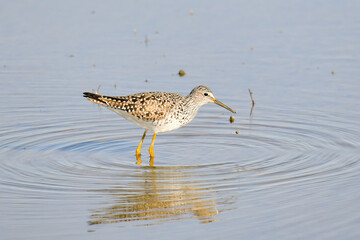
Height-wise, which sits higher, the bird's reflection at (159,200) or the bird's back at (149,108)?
the bird's back at (149,108)

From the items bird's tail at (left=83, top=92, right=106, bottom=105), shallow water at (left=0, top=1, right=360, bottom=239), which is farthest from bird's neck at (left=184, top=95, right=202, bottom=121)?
bird's tail at (left=83, top=92, right=106, bottom=105)

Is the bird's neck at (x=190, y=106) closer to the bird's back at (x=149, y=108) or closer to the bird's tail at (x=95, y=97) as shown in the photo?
the bird's back at (x=149, y=108)

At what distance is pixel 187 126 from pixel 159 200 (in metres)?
3.86

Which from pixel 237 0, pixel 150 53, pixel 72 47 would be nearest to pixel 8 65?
pixel 72 47

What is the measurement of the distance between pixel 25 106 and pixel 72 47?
357 cm

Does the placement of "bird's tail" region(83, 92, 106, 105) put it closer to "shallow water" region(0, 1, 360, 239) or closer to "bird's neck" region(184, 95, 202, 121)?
"shallow water" region(0, 1, 360, 239)

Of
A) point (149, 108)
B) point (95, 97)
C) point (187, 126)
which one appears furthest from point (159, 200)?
point (187, 126)

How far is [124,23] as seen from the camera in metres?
18.0

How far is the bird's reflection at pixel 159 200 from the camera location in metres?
8.37

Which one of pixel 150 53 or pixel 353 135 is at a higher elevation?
pixel 150 53

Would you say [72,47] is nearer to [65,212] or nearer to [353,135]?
[353,135]

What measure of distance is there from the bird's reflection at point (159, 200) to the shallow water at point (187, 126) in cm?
2

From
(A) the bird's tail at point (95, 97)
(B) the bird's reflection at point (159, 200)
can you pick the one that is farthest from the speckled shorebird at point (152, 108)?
(B) the bird's reflection at point (159, 200)

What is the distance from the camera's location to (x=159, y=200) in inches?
357
